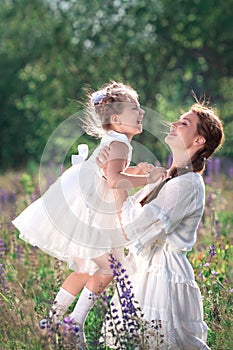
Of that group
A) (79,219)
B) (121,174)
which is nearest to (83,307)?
(79,219)

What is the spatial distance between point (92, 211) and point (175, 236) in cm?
48

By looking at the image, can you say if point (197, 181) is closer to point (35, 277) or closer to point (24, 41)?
point (35, 277)

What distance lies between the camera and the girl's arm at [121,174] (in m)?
3.77

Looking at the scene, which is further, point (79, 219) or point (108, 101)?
point (108, 101)

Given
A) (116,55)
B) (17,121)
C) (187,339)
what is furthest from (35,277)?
(17,121)

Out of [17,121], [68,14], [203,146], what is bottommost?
[17,121]

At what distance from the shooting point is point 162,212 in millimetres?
3676

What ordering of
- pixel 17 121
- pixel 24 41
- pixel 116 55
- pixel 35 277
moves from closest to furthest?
pixel 35 277 < pixel 116 55 < pixel 24 41 < pixel 17 121

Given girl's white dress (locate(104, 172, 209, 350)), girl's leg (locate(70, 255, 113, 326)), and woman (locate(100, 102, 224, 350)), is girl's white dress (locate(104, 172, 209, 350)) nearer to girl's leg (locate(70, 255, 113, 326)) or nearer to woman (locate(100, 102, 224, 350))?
woman (locate(100, 102, 224, 350))

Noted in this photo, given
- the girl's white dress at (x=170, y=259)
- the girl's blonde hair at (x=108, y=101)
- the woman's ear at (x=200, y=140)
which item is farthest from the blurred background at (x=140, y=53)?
the girl's white dress at (x=170, y=259)

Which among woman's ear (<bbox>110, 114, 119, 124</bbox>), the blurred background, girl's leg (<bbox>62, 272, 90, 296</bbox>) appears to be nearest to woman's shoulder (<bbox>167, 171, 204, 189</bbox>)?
woman's ear (<bbox>110, 114, 119, 124</bbox>)

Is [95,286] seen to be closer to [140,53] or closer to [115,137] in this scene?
[115,137]

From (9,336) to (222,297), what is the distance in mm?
1240

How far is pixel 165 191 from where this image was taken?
3.74m
